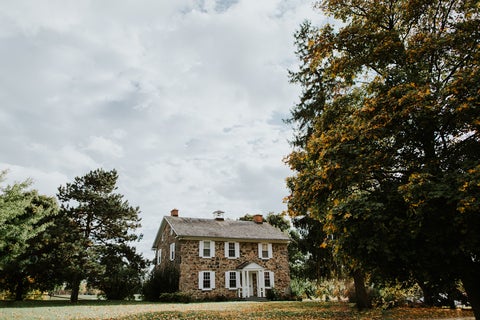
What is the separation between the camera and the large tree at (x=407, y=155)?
7.00 m

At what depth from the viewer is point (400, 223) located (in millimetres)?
7156

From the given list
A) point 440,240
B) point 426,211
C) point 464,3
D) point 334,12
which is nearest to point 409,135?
point 426,211

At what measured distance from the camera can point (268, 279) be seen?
28.1 m

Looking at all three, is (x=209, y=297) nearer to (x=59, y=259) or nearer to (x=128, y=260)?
(x=128, y=260)

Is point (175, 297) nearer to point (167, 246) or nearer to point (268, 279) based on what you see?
point (167, 246)

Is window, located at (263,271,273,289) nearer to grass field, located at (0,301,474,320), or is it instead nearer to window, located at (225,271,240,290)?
window, located at (225,271,240,290)

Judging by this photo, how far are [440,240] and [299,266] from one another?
103 ft

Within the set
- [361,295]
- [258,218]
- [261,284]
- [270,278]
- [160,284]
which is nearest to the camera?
[361,295]

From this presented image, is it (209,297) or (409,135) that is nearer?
(409,135)

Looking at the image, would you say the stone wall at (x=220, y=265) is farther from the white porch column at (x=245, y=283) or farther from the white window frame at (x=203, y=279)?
the white porch column at (x=245, y=283)

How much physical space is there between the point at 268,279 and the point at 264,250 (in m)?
2.47

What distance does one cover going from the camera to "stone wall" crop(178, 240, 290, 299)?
25891 mm

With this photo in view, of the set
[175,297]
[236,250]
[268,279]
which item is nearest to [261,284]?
[268,279]

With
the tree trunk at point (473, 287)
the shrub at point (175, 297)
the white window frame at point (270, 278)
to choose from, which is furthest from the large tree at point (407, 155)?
the white window frame at point (270, 278)
